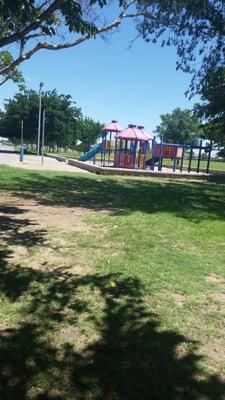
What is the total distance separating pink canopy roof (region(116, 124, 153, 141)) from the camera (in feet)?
101

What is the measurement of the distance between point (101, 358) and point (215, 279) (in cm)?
248

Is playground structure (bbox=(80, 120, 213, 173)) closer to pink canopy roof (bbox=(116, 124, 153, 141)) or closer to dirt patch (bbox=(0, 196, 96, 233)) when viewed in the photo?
pink canopy roof (bbox=(116, 124, 153, 141))

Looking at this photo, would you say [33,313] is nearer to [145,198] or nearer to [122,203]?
[122,203]

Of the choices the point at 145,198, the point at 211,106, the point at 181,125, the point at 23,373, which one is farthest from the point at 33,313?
the point at 181,125

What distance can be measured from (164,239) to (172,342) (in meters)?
3.90

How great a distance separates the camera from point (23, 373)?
3436mm

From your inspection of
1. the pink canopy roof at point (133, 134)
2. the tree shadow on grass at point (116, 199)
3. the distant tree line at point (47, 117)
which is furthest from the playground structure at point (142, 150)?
the distant tree line at point (47, 117)

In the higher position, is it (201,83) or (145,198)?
(201,83)

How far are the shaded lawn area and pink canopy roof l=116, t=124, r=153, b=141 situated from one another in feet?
71.8

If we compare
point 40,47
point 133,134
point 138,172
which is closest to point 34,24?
point 40,47

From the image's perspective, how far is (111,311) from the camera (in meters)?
4.66

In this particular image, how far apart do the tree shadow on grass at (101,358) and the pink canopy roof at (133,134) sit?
1024 inches

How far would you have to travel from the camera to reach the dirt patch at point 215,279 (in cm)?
572

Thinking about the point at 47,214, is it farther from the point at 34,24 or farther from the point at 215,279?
the point at 215,279
